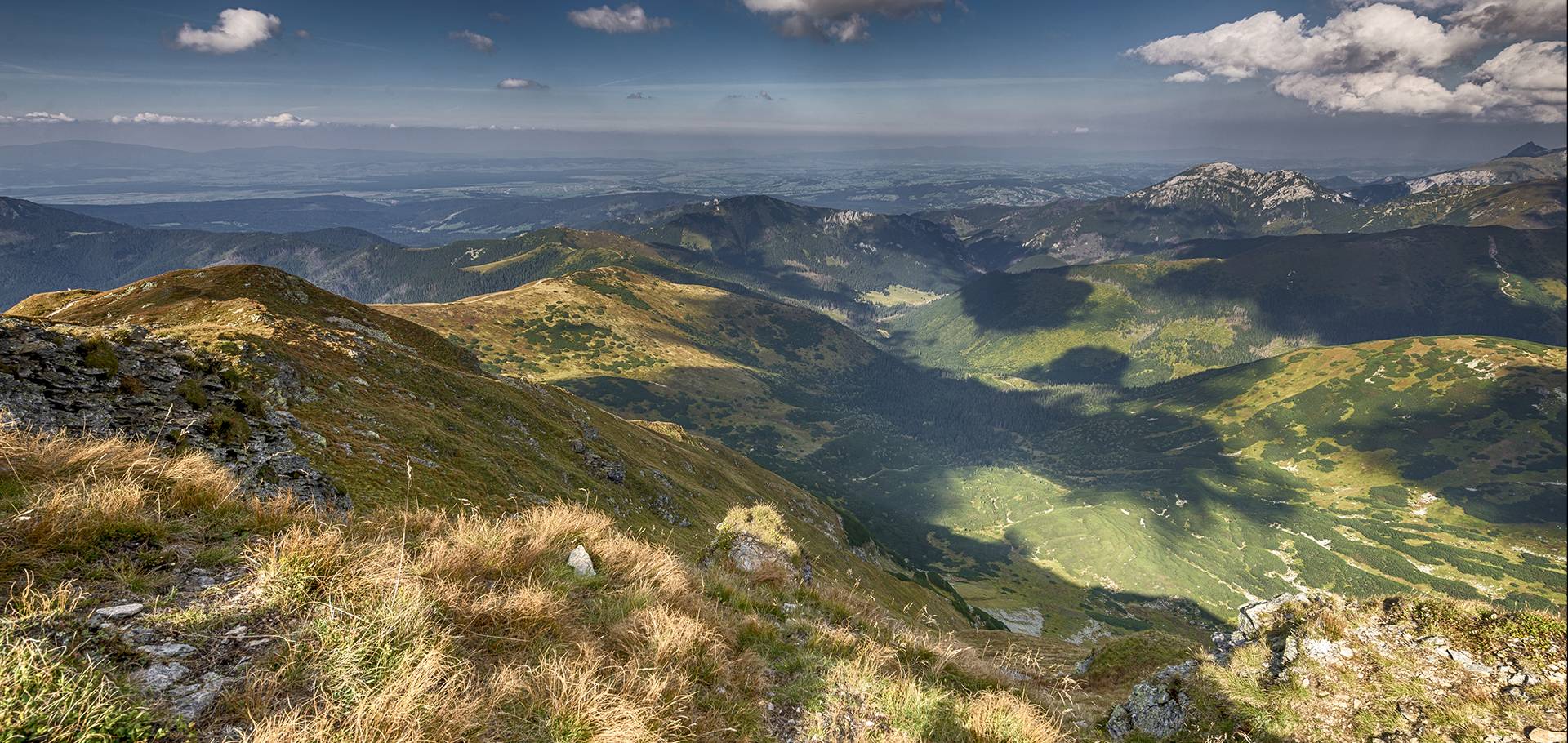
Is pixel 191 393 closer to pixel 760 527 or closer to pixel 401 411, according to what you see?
pixel 401 411

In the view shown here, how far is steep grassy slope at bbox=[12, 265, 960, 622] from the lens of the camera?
2403 cm

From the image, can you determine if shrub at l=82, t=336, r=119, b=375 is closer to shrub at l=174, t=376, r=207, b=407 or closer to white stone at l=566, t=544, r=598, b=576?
shrub at l=174, t=376, r=207, b=407

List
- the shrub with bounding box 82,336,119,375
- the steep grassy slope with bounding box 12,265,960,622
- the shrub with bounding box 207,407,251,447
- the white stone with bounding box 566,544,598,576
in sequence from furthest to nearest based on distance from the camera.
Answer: the steep grassy slope with bounding box 12,265,960,622 → the shrub with bounding box 207,407,251,447 → the shrub with bounding box 82,336,119,375 → the white stone with bounding box 566,544,598,576

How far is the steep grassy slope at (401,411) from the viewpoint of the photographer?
78.8ft

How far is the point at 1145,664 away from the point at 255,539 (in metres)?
20.8

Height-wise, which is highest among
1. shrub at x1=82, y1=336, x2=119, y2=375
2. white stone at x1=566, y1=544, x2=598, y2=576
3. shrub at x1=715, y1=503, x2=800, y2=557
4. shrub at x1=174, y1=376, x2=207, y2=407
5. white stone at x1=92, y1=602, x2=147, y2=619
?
shrub at x1=82, y1=336, x2=119, y2=375

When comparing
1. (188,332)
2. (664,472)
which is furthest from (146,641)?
(664,472)

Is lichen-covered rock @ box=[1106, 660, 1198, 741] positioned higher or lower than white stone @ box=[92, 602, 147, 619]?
lower

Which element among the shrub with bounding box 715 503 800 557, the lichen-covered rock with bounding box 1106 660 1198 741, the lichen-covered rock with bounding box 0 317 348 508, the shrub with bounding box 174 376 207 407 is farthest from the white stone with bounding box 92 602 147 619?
the shrub with bounding box 715 503 800 557

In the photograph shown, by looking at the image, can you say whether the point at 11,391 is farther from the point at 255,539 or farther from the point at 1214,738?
the point at 1214,738

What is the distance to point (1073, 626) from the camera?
160000mm

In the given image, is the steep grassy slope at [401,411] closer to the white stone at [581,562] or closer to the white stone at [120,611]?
the white stone at [581,562]

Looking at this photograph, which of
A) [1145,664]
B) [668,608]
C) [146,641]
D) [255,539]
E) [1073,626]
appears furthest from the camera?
[1073,626]

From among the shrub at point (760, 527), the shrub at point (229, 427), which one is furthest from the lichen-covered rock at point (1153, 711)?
the shrub at point (229, 427)
